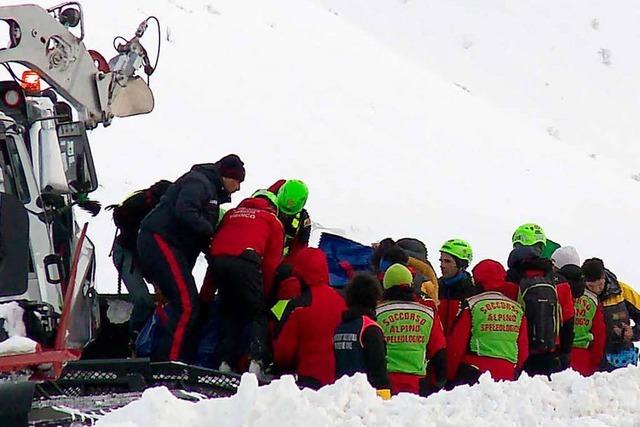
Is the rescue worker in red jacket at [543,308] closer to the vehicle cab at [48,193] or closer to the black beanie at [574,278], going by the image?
the black beanie at [574,278]

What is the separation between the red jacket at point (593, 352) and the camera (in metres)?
9.40

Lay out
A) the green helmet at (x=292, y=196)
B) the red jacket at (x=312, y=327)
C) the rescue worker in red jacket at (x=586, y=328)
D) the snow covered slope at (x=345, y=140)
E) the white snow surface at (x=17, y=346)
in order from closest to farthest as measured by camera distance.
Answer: the white snow surface at (x=17, y=346), the red jacket at (x=312, y=327), the green helmet at (x=292, y=196), the rescue worker in red jacket at (x=586, y=328), the snow covered slope at (x=345, y=140)

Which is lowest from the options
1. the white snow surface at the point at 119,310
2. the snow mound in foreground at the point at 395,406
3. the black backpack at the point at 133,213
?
the snow mound in foreground at the point at 395,406

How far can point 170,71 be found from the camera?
71.2 feet

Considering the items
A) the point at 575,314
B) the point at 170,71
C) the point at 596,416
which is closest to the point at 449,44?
the point at 170,71

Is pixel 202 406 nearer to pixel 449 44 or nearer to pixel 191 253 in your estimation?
pixel 191 253

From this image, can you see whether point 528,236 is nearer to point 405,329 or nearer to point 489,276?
point 489,276

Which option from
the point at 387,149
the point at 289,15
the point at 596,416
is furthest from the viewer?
the point at 289,15

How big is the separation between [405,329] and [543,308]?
1.40m

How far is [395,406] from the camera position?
5.59m

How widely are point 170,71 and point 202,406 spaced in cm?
1689

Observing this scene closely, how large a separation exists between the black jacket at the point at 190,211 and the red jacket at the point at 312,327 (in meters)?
0.83

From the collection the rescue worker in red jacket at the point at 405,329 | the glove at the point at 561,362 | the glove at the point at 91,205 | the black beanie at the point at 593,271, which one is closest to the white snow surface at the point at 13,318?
the glove at the point at 91,205

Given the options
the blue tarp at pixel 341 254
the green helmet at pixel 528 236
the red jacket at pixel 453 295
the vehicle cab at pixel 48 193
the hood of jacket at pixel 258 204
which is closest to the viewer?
the vehicle cab at pixel 48 193
